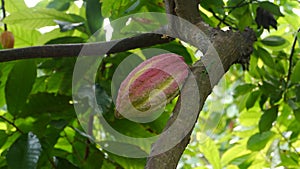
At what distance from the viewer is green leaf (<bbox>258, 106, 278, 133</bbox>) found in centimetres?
116

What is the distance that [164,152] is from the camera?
417mm

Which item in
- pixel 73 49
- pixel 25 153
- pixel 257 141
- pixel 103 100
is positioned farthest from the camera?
pixel 257 141

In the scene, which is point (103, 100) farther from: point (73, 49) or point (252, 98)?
point (252, 98)

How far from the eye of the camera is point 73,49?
0.72 meters

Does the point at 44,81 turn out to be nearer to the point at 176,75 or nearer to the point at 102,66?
the point at 102,66

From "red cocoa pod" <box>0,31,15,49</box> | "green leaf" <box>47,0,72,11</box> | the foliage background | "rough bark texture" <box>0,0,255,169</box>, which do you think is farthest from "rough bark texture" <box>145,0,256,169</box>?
"green leaf" <box>47,0,72,11</box>

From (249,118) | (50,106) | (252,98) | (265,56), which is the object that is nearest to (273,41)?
(265,56)

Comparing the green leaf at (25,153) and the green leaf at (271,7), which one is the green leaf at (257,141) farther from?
the green leaf at (25,153)

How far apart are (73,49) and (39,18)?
1.43 ft

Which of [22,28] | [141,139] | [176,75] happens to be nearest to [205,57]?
[176,75]

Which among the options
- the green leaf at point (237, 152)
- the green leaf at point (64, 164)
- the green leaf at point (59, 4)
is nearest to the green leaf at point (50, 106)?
the green leaf at point (64, 164)

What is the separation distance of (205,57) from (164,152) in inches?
5.1

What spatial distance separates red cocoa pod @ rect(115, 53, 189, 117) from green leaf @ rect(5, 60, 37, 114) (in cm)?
49

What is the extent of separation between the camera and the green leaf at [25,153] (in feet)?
2.69
